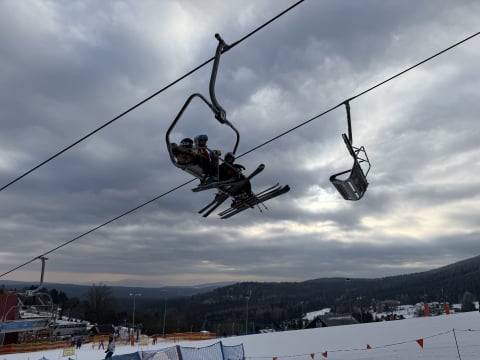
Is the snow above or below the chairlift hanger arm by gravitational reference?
below

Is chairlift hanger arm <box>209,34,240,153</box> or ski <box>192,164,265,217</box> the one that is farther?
ski <box>192,164,265,217</box>

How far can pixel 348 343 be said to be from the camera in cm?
2142

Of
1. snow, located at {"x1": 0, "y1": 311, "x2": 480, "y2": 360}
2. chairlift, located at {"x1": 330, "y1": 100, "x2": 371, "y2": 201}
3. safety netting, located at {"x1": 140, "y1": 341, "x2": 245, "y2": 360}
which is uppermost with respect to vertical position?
chairlift, located at {"x1": 330, "y1": 100, "x2": 371, "y2": 201}

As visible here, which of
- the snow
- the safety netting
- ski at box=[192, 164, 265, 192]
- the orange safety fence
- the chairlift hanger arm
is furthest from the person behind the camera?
the orange safety fence

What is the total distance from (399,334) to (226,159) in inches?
755

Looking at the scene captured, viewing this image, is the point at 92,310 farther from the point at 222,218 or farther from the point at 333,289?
the point at 333,289

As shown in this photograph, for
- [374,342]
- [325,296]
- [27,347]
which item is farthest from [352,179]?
[325,296]

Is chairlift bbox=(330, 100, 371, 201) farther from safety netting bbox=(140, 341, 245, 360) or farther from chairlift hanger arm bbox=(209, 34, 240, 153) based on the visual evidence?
safety netting bbox=(140, 341, 245, 360)

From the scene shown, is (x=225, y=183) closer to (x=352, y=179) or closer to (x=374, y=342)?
(x=352, y=179)

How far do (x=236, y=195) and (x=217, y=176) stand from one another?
80 centimetres

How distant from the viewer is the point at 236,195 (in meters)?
7.35

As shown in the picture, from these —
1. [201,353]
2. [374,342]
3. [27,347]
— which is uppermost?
[27,347]

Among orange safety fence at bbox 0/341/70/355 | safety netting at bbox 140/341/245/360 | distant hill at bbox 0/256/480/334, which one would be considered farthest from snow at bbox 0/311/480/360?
distant hill at bbox 0/256/480/334

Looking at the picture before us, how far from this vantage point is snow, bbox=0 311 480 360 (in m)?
16.6
